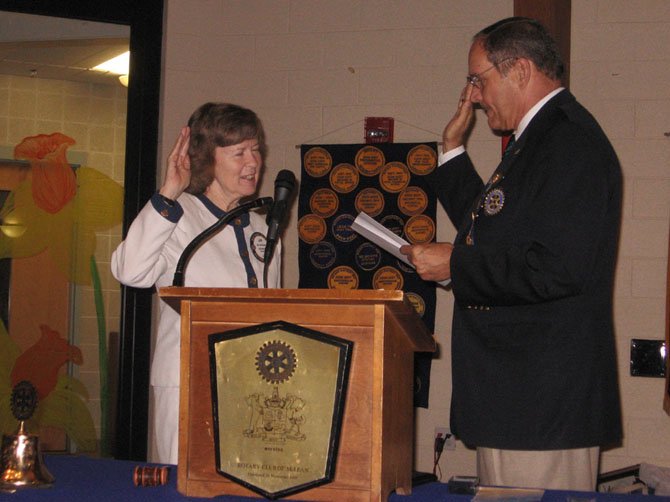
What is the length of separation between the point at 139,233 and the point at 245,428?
0.95m

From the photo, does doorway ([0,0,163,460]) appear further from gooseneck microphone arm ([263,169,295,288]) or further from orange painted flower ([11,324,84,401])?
gooseneck microphone arm ([263,169,295,288])

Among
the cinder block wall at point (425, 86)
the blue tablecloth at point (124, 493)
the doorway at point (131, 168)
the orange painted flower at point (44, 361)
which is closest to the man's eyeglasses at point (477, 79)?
the blue tablecloth at point (124, 493)

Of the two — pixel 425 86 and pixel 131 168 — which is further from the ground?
pixel 425 86

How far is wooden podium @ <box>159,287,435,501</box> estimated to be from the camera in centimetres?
134

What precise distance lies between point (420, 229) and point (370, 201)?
254mm

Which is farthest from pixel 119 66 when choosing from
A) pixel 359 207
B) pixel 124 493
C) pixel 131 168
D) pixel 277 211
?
pixel 124 493

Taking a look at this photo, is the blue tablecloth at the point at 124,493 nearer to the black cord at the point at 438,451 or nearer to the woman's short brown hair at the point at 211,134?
the woman's short brown hair at the point at 211,134

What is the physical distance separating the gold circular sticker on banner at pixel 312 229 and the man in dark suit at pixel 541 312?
175 cm

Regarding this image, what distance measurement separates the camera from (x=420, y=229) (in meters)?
3.66

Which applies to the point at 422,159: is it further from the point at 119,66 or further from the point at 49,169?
the point at 49,169

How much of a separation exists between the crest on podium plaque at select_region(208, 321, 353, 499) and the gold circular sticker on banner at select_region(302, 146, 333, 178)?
240 cm

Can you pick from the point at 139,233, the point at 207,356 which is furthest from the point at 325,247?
the point at 207,356

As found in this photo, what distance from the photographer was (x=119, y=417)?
367 cm

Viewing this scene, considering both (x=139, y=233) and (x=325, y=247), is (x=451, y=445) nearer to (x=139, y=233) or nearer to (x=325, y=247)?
(x=325, y=247)
